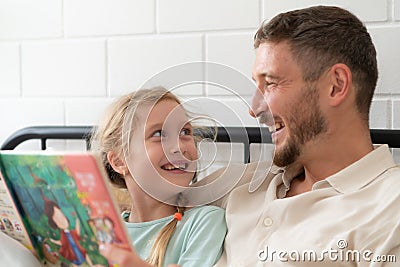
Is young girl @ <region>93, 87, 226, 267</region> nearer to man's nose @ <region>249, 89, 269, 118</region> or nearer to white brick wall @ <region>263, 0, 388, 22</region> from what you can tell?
man's nose @ <region>249, 89, 269, 118</region>

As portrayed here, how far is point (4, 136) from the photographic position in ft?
6.71

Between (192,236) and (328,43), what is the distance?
48 cm

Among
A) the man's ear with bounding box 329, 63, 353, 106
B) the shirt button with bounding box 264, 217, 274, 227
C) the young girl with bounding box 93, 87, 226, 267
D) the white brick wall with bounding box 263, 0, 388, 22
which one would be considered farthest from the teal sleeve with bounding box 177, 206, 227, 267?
the white brick wall with bounding box 263, 0, 388, 22

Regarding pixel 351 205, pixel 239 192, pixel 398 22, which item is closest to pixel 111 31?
pixel 239 192

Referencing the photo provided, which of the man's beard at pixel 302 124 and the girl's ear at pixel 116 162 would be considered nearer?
the man's beard at pixel 302 124

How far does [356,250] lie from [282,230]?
169mm

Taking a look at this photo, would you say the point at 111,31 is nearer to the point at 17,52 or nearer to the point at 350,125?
the point at 17,52

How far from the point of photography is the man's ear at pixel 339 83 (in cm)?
138

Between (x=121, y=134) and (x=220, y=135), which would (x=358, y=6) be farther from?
(x=121, y=134)

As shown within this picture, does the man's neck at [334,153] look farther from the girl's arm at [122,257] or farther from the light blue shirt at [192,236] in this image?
the girl's arm at [122,257]

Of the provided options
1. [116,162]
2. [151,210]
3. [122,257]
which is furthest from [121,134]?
[122,257]

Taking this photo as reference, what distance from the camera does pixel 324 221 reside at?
1.30 metres

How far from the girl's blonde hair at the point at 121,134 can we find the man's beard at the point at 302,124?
26cm

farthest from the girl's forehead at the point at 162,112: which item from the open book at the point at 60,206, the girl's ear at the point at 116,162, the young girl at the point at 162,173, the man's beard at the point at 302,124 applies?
the open book at the point at 60,206
